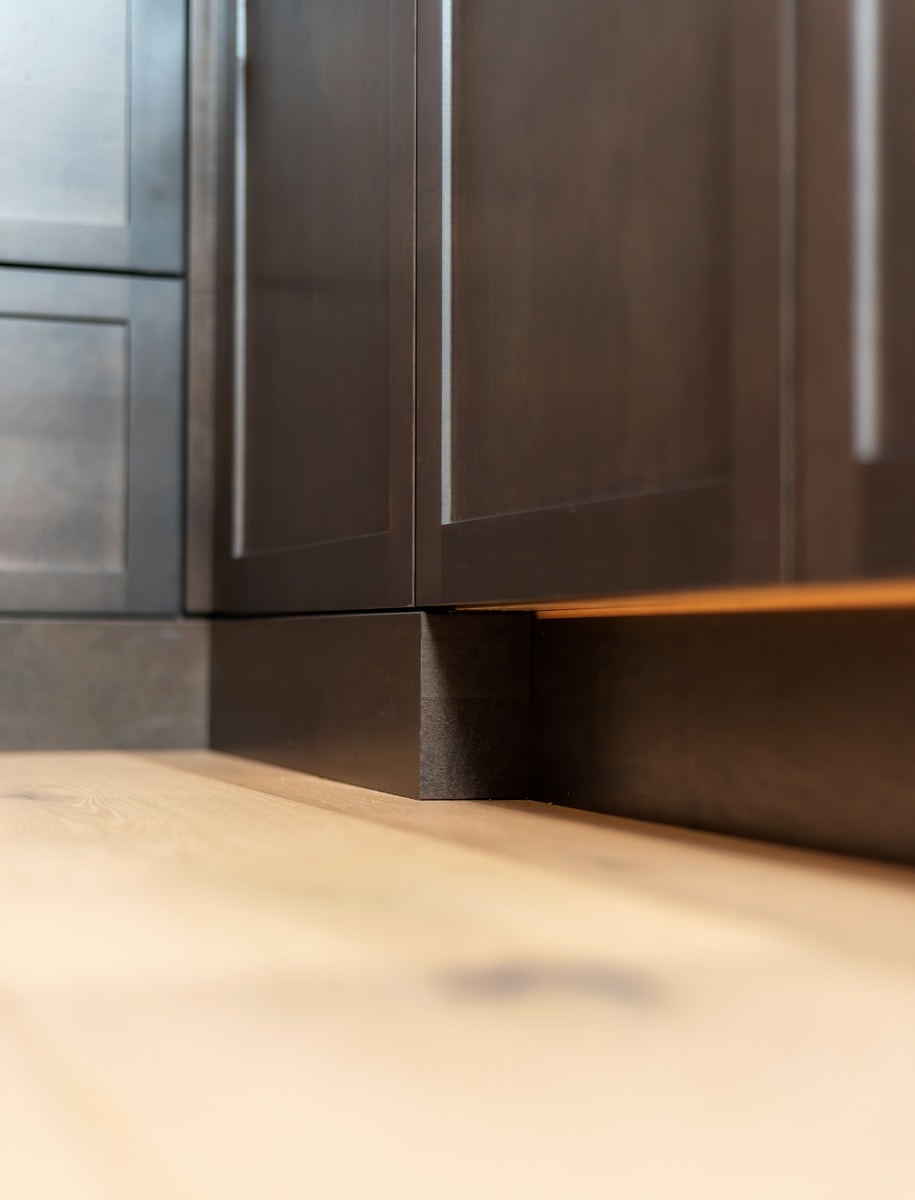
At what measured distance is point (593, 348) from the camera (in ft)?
2.83

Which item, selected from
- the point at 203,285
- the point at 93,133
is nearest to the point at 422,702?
the point at 203,285

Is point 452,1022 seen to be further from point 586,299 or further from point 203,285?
point 203,285

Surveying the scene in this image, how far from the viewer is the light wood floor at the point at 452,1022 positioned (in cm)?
33

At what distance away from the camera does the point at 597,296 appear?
86cm

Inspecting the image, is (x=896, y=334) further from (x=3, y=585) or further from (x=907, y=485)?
(x=3, y=585)

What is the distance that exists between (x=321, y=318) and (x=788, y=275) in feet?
2.31

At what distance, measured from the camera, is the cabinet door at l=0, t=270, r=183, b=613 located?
1606mm

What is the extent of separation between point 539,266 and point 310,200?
0.48 m

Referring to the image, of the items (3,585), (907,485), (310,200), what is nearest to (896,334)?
(907,485)

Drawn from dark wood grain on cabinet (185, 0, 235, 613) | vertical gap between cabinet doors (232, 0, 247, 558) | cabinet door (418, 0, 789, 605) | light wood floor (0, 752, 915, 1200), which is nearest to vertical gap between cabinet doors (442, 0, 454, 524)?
cabinet door (418, 0, 789, 605)

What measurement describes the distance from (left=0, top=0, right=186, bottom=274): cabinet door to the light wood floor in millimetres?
987

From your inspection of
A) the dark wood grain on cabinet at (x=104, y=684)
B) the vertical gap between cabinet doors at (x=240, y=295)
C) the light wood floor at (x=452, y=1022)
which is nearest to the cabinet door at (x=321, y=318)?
the vertical gap between cabinet doors at (x=240, y=295)

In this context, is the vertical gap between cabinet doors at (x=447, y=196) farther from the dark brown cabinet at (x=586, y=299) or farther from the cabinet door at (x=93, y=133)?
the cabinet door at (x=93, y=133)

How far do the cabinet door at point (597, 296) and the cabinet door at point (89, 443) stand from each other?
0.68m
